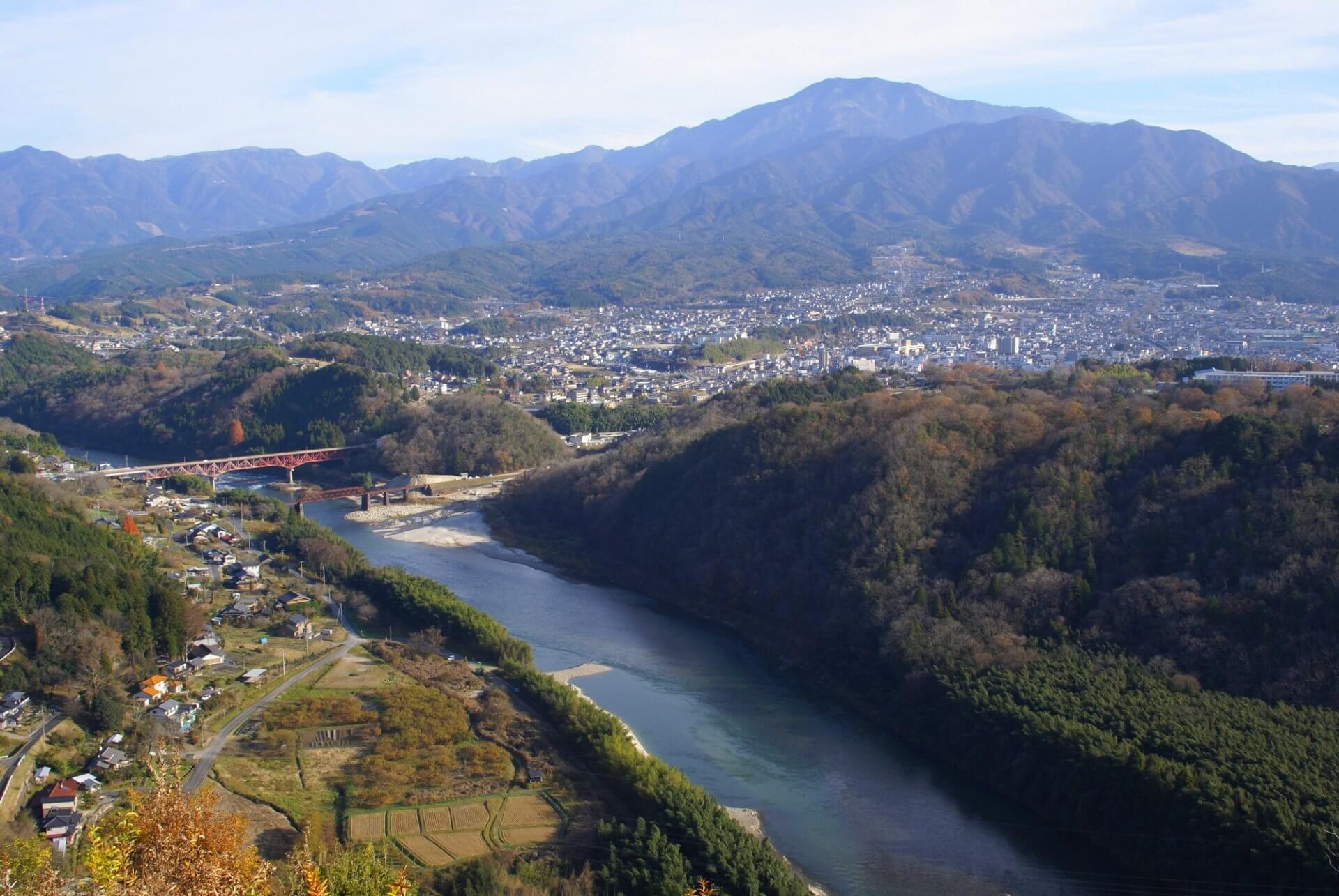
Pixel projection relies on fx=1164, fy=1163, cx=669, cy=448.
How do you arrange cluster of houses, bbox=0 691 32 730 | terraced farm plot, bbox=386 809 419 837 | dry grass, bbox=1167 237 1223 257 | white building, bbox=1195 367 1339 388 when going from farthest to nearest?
1. dry grass, bbox=1167 237 1223 257
2. white building, bbox=1195 367 1339 388
3. cluster of houses, bbox=0 691 32 730
4. terraced farm plot, bbox=386 809 419 837

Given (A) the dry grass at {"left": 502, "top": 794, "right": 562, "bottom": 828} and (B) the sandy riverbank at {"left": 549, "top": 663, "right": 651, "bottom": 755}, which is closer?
(A) the dry grass at {"left": 502, "top": 794, "right": 562, "bottom": 828}

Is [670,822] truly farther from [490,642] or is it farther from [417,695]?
[490,642]

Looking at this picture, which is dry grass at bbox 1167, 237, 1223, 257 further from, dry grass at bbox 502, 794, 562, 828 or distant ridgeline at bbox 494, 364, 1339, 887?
dry grass at bbox 502, 794, 562, 828

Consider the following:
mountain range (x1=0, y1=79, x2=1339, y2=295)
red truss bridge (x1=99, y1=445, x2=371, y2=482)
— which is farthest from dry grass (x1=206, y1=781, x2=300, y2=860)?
mountain range (x1=0, y1=79, x2=1339, y2=295)

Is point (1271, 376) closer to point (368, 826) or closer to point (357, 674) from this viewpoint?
point (357, 674)

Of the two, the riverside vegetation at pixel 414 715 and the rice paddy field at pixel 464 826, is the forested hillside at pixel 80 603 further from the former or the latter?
the rice paddy field at pixel 464 826

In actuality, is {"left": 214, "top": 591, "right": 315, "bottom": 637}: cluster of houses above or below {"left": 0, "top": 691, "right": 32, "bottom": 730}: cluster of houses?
below

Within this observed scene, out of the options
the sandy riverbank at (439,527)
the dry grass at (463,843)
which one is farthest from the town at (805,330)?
the dry grass at (463,843)

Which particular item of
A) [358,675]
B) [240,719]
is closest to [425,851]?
[240,719]

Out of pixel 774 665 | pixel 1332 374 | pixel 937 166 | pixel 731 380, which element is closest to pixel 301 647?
pixel 774 665
